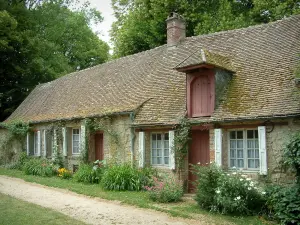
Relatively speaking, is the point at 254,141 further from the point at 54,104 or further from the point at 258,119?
the point at 54,104

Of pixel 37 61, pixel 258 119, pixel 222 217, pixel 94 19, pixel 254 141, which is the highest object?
pixel 94 19

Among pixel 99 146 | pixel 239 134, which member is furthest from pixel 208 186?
pixel 99 146

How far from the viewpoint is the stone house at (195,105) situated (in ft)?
33.6

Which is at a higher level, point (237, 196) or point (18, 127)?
point (18, 127)

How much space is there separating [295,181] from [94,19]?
38.6 metres

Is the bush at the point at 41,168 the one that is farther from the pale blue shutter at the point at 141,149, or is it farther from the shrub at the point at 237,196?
the shrub at the point at 237,196

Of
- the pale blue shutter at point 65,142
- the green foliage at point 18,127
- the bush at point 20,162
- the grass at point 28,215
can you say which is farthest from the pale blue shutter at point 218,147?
the green foliage at point 18,127

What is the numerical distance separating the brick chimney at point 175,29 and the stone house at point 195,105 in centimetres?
5

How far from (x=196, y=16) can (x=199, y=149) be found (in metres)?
12.8

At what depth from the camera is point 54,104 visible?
20.3 metres

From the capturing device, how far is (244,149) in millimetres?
10508

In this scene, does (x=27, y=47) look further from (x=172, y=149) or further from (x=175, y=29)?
(x=172, y=149)

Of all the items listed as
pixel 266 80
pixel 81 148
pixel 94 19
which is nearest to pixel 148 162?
pixel 81 148

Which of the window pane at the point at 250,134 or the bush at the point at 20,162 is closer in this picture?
the window pane at the point at 250,134
